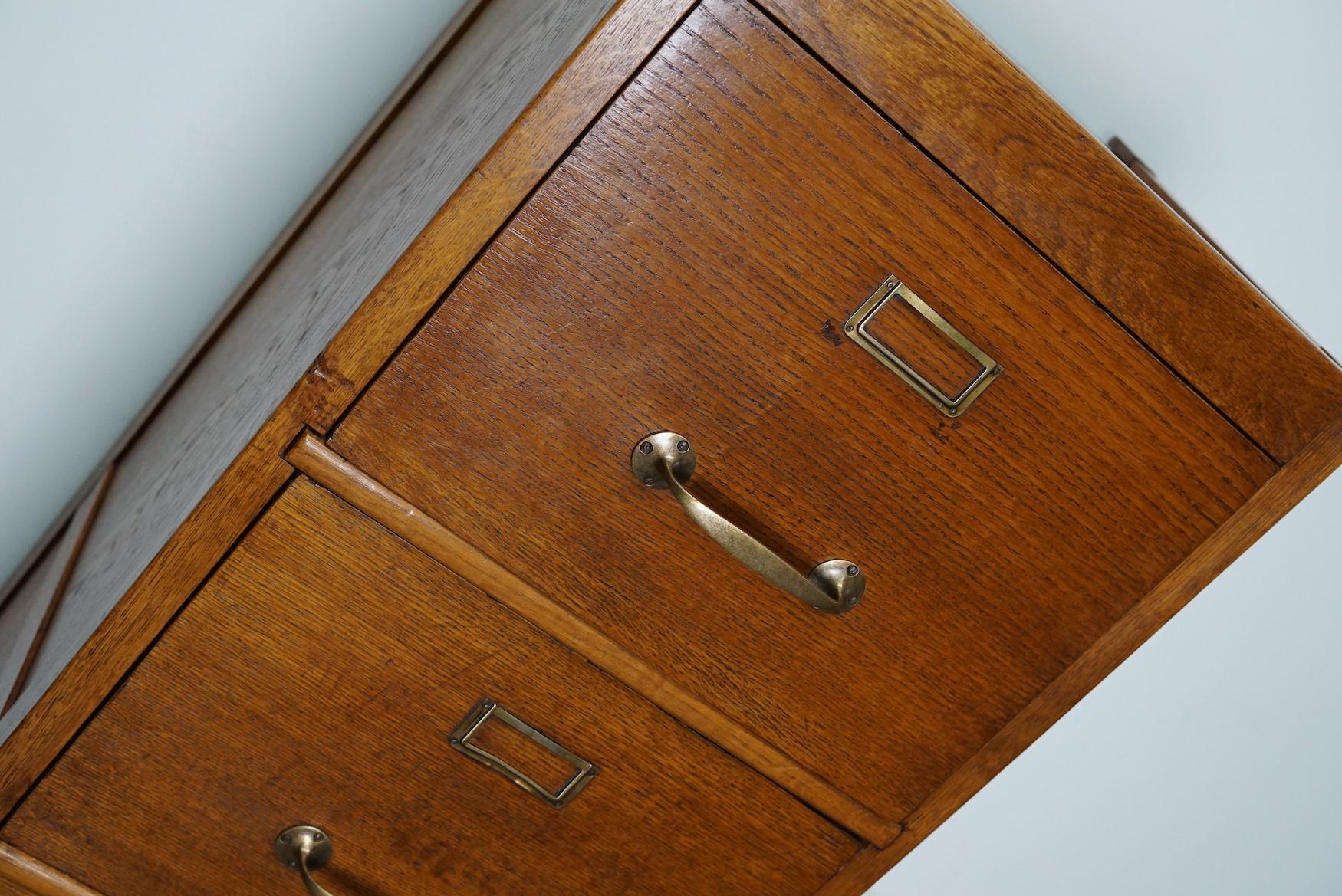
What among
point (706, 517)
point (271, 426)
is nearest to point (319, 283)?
point (271, 426)

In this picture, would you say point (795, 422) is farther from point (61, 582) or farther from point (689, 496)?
point (61, 582)

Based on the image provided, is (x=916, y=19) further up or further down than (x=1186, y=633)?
further up

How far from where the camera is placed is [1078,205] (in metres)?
0.55

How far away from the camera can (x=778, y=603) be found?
0.60 meters

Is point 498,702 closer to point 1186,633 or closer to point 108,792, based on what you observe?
point 108,792

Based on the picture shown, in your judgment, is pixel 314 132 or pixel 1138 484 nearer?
pixel 1138 484

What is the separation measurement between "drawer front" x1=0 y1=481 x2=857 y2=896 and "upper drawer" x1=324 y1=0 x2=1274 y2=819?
0.04 m

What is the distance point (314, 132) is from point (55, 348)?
0.28 m

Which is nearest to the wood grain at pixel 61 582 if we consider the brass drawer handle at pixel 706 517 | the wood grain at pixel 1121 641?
the brass drawer handle at pixel 706 517

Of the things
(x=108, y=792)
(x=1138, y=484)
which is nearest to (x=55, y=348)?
(x=108, y=792)

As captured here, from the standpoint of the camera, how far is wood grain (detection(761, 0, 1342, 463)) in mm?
519

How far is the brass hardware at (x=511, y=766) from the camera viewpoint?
0.60 metres

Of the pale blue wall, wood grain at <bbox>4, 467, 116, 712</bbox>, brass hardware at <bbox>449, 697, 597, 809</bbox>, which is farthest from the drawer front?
the pale blue wall

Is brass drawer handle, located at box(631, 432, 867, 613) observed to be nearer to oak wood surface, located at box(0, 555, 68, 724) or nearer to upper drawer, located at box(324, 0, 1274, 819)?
upper drawer, located at box(324, 0, 1274, 819)
